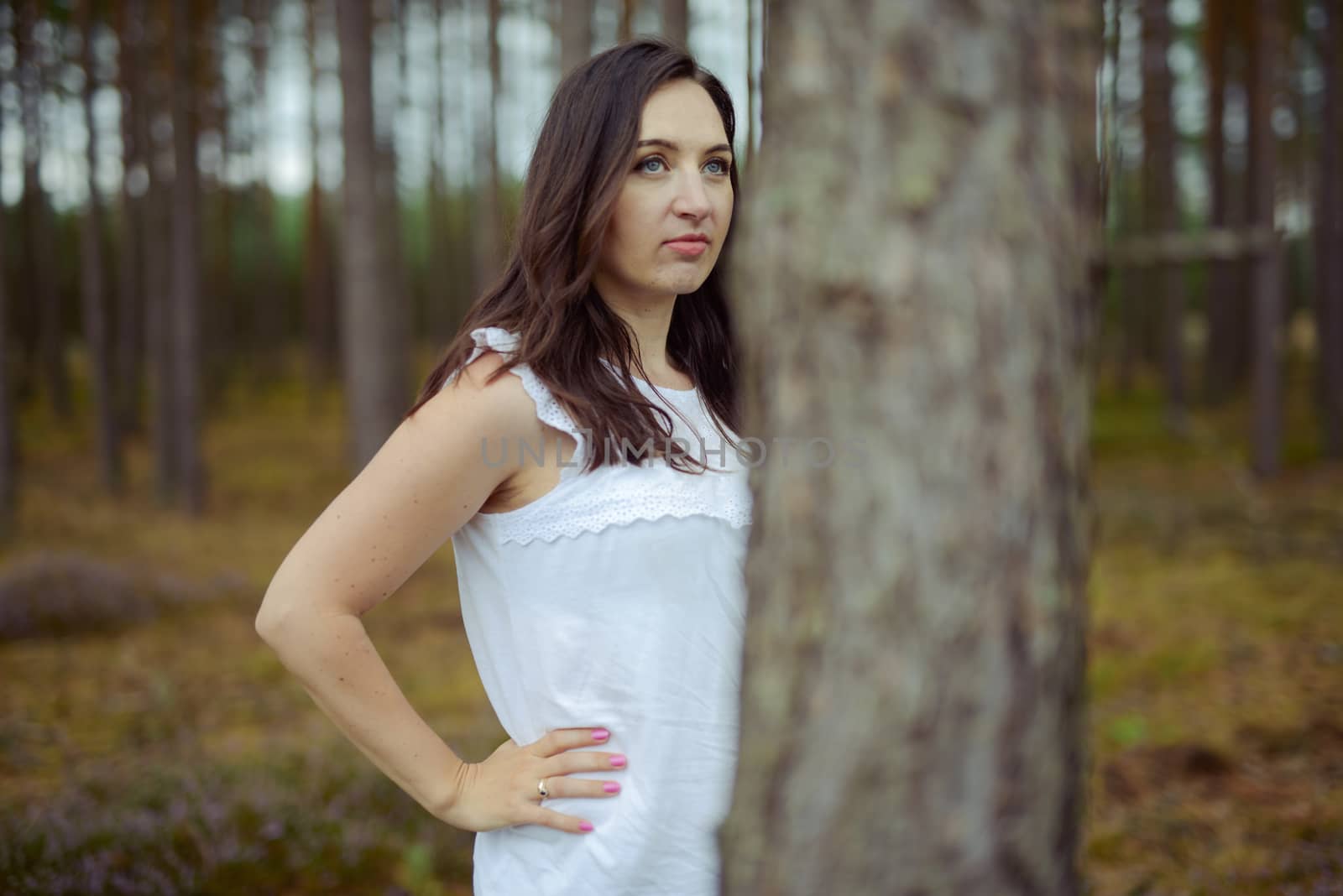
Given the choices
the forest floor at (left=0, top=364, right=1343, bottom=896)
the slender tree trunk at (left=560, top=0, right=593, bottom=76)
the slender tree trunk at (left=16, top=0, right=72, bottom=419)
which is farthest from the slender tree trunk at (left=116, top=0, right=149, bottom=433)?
the slender tree trunk at (left=560, top=0, right=593, bottom=76)

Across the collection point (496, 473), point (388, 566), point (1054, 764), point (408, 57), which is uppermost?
point (408, 57)

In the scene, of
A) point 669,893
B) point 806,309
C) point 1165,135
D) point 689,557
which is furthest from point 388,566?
point 1165,135

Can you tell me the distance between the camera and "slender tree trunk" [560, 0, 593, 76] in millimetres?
6762

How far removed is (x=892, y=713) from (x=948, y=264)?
1.59 ft

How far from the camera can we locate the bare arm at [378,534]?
1.60 m

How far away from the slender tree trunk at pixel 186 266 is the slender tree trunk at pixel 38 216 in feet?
6.50

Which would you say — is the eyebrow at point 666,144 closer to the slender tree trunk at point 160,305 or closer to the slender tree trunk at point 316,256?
the slender tree trunk at point 160,305

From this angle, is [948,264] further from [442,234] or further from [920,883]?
[442,234]

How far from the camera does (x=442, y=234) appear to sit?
81.5 ft

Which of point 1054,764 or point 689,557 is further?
point 689,557

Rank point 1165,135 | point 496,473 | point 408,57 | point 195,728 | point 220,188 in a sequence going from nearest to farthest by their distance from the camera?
point 496,473, point 195,728, point 1165,135, point 408,57, point 220,188

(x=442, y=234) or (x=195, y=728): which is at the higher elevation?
(x=442, y=234)

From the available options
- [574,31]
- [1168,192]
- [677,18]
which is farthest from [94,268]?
[1168,192]

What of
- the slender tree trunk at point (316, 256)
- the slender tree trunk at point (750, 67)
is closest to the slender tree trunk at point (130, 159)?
the slender tree trunk at point (316, 256)
